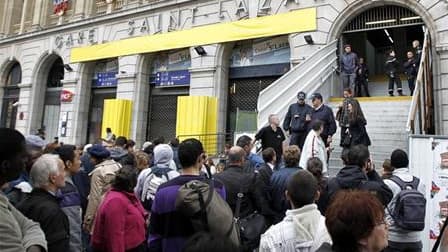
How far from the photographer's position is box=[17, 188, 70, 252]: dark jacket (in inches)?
115

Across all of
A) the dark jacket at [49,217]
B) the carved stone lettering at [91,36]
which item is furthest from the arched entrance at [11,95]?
the dark jacket at [49,217]

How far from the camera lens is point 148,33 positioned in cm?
1852

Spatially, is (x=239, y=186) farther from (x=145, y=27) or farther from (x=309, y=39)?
(x=145, y=27)

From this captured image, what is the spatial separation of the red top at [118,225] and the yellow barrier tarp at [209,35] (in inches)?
456

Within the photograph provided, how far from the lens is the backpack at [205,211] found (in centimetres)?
286

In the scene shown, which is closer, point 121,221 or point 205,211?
point 205,211

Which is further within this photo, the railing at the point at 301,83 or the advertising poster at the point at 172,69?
the advertising poster at the point at 172,69

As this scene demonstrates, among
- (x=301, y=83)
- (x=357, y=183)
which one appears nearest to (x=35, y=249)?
(x=357, y=183)

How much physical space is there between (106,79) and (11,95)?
29.5 feet

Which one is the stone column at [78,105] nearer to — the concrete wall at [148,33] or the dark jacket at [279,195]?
the concrete wall at [148,33]

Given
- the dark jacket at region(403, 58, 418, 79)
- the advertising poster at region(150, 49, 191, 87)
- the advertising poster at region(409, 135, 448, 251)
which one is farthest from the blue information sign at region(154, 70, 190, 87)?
the advertising poster at region(409, 135, 448, 251)

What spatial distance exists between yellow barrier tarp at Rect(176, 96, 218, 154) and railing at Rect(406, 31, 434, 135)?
733 cm

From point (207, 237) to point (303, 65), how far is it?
11.5 m

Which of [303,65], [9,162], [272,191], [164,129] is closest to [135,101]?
[164,129]
